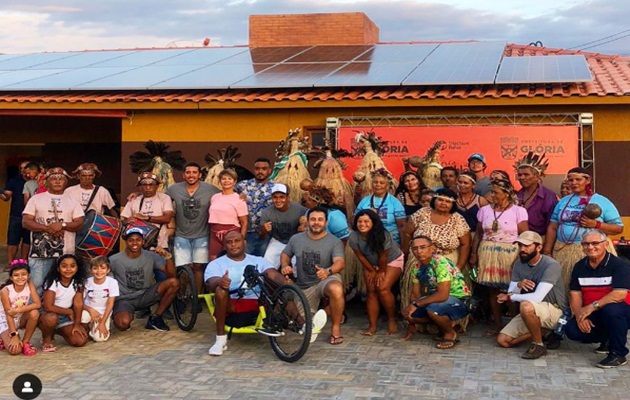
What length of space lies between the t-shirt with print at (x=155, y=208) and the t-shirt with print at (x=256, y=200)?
893 millimetres

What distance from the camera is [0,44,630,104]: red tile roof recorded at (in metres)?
9.83

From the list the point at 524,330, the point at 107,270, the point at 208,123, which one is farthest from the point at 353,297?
the point at 208,123

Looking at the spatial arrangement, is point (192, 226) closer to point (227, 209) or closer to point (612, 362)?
point (227, 209)

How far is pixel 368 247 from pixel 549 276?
1782mm

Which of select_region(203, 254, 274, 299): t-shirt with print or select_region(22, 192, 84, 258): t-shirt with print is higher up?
select_region(22, 192, 84, 258): t-shirt with print

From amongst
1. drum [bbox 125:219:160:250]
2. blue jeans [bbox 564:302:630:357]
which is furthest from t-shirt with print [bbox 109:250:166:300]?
blue jeans [bbox 564:302:630:357]

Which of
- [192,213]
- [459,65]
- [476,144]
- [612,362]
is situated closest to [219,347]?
[192,213]

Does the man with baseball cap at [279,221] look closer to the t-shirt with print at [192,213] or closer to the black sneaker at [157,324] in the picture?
the t-shirt with print at [192,213]

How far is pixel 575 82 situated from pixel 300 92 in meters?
3.61

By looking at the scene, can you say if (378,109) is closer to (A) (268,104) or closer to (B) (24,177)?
(A) (268,104)

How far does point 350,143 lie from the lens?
10492 mm

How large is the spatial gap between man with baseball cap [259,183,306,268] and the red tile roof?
2.35 m

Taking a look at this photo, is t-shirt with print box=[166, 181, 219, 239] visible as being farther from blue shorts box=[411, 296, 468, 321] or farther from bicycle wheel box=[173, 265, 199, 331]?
blue shorts box=[411, 296, 468, 321]

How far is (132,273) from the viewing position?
8.20 m
